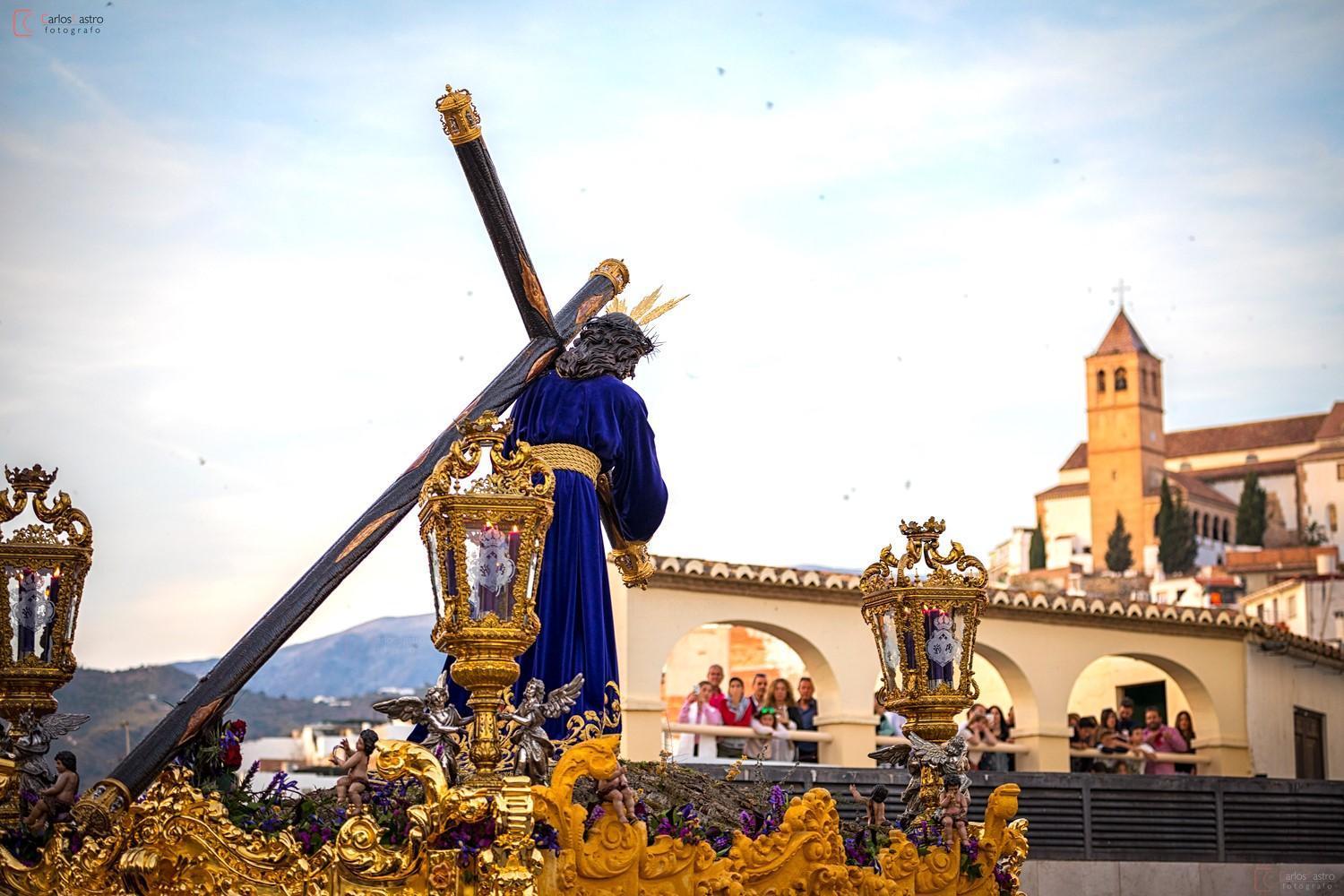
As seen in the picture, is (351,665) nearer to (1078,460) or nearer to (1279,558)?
(1279,558)

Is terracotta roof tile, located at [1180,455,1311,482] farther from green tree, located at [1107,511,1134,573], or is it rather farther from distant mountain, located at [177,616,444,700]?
distant mountain, located at [177,616,444,700]

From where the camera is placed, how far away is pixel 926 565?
941 cm

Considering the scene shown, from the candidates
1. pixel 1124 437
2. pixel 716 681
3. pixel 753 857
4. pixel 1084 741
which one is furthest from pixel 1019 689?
pixel 1124 437

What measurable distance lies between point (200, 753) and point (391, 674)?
6796cm

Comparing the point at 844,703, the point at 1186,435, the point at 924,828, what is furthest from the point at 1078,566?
the point at 924,828

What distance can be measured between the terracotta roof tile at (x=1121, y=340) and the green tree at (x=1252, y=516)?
856 inches

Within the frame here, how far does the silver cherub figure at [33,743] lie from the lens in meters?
8.38

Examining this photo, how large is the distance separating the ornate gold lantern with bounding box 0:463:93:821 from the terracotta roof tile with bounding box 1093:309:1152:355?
4467 inches

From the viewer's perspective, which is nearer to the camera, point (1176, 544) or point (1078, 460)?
point (1176, 544)

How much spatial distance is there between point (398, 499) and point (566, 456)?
772 millimetres

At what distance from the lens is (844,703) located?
733 inches

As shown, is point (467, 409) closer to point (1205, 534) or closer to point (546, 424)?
point (546, 424)

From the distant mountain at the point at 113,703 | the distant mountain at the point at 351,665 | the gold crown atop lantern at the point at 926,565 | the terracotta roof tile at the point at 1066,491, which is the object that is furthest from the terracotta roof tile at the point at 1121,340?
the gold crown atop lantern at the point at 926,565

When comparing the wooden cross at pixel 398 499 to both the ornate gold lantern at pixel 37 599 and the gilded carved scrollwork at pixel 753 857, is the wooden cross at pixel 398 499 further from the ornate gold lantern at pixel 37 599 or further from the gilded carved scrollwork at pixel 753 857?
the gilded carved scrollwork at pixel 753 857
